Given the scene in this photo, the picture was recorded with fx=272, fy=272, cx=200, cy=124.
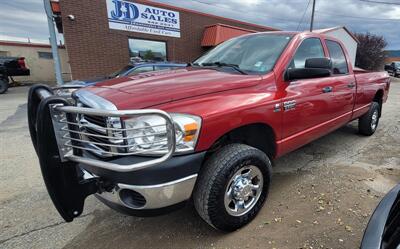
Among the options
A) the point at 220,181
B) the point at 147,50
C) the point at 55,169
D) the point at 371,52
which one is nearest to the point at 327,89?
the point at 220,181

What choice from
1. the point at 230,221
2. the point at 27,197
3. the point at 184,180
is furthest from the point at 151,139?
the point at 27,197

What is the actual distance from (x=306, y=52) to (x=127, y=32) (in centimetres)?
1069

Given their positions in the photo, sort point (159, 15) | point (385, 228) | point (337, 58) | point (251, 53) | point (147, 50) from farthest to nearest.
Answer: point (147, 50)
point (159, 15)
point (337, 58)
point (251, 53)
point (385, 228)

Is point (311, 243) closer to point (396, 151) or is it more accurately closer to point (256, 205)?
point (256, 205)

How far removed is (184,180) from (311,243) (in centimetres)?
125

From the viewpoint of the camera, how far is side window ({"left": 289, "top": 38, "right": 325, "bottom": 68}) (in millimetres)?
3086

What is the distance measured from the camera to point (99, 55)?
1177 centimetres

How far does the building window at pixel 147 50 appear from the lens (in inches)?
506

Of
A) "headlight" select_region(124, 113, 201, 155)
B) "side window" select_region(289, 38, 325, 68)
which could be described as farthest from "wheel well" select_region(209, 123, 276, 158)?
"side window" select_region(289, 38, 325, 68)

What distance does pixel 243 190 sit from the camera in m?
2.39

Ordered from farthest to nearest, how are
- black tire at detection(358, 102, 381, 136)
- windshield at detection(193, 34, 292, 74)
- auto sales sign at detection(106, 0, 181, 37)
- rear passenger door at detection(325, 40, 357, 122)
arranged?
auto sales sign at detection(106, 0, 181, 37) → black tire at detection(358, 102, 381, 136) → rear passenger door at detection(325, 40, 357, 122) → windshield at detection(193, 34, 292, 74)

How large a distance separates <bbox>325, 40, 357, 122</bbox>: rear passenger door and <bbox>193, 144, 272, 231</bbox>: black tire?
6.18 ft

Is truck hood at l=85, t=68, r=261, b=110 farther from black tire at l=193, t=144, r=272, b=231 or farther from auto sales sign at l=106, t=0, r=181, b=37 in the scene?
auto sales sign at l=106, t=0, r=181, b=37

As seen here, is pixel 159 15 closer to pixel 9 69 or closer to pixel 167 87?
pixel 9 69
